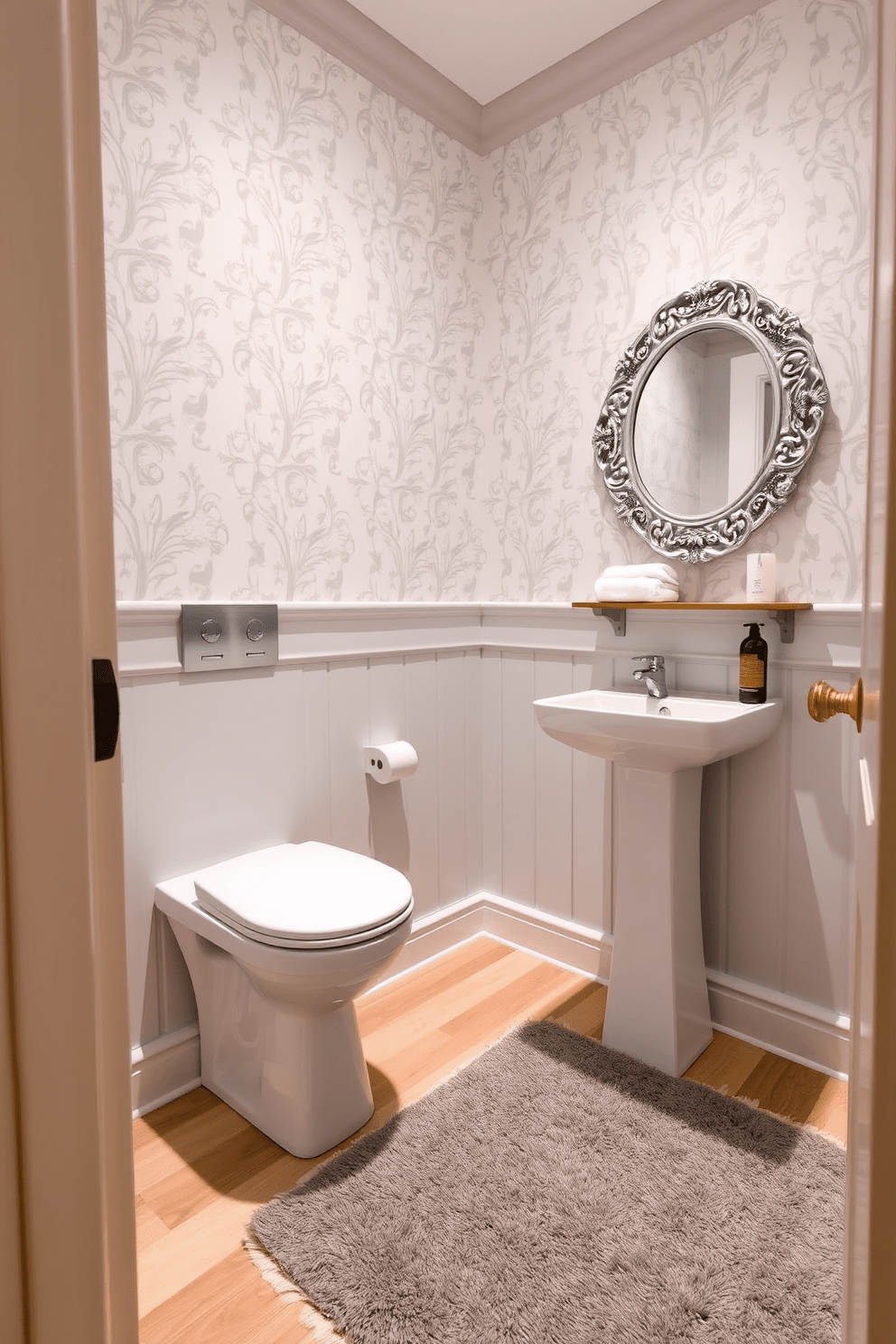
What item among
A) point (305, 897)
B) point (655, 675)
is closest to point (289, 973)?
point (305, 897)

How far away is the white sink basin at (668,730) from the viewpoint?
159cm

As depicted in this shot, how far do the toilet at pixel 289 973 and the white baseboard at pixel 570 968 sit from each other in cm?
8

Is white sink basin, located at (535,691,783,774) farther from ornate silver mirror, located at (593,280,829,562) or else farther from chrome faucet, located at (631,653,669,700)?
ornate silver mirror, located at (593,280,829,562)

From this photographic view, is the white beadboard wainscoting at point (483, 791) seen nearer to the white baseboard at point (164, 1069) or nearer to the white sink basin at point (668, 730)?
the white baseboard at point (164, 1069)

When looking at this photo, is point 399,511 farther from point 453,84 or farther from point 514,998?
point 514,998

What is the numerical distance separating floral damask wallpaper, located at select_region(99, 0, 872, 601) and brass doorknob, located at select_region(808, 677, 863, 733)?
43.8 inches

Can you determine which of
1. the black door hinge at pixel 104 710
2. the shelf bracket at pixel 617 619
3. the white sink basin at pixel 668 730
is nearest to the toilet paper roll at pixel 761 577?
the white sink basin at pixel 668 730

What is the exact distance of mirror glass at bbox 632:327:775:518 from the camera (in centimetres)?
186

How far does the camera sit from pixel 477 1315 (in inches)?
Result: 46.1

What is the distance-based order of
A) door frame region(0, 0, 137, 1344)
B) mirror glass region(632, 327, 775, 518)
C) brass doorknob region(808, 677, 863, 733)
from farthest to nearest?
mirror glass region(632, 327, 775, 518) < brass doorknob region(808, 677, 863, 733) < door frame region(0, 0, 137, 1344)

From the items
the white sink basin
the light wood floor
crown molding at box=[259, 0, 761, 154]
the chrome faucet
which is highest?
crown molding at box=[259, 0, 761, 154]

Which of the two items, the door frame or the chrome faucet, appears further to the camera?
the chrome faucet

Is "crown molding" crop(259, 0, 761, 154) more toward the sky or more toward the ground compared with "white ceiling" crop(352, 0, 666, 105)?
more toward the ground

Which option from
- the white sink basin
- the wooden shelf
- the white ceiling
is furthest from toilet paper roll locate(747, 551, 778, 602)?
the white ceiling
